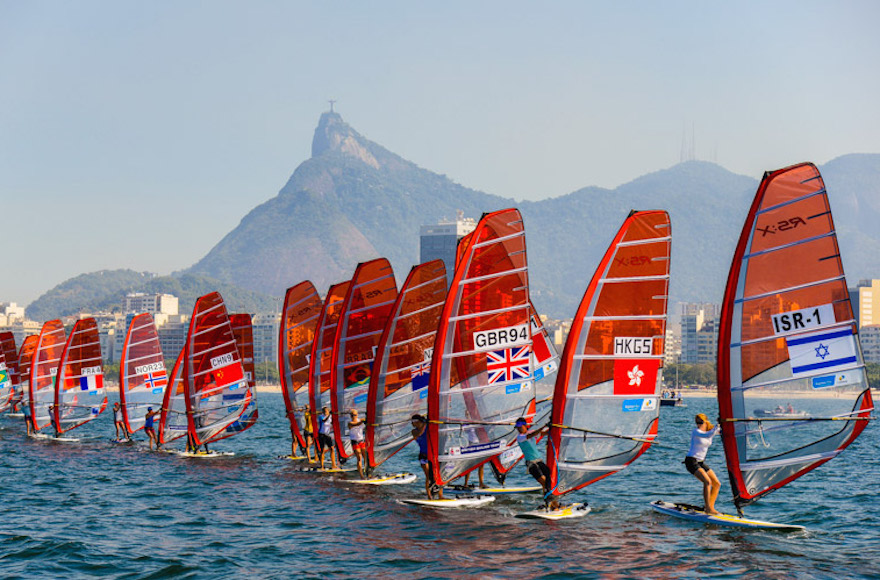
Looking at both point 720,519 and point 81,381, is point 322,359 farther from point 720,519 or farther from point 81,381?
point 81,381

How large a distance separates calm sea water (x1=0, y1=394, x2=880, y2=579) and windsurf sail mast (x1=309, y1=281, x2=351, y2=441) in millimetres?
2278

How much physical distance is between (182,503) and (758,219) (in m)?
13.8

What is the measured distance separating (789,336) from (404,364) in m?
10.3

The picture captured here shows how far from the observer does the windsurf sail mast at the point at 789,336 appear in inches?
709

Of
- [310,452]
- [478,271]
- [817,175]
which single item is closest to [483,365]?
[478,271]

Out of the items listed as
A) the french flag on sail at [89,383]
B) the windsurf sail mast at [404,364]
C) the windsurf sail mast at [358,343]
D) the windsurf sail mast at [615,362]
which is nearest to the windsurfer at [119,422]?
the french flag on sail at [89,383]

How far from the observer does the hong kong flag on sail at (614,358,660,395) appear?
20.5 metres

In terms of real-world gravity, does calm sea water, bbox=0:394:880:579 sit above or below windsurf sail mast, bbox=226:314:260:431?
below

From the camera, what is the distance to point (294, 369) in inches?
1352

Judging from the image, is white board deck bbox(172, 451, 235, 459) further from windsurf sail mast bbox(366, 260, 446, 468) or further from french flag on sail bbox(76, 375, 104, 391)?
windsurf sail mast bbox(366, 260, 446, 468)

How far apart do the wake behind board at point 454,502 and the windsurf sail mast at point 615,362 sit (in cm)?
230

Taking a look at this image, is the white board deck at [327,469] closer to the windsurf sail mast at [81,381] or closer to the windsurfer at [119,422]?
the windsurfer at [119,422]

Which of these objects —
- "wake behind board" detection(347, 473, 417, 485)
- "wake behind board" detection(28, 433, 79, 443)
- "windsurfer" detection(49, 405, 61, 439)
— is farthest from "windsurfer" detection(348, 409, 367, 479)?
"windsurfer" detection(49, 405, 61, 439)

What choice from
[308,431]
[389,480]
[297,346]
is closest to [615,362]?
[389,480]
